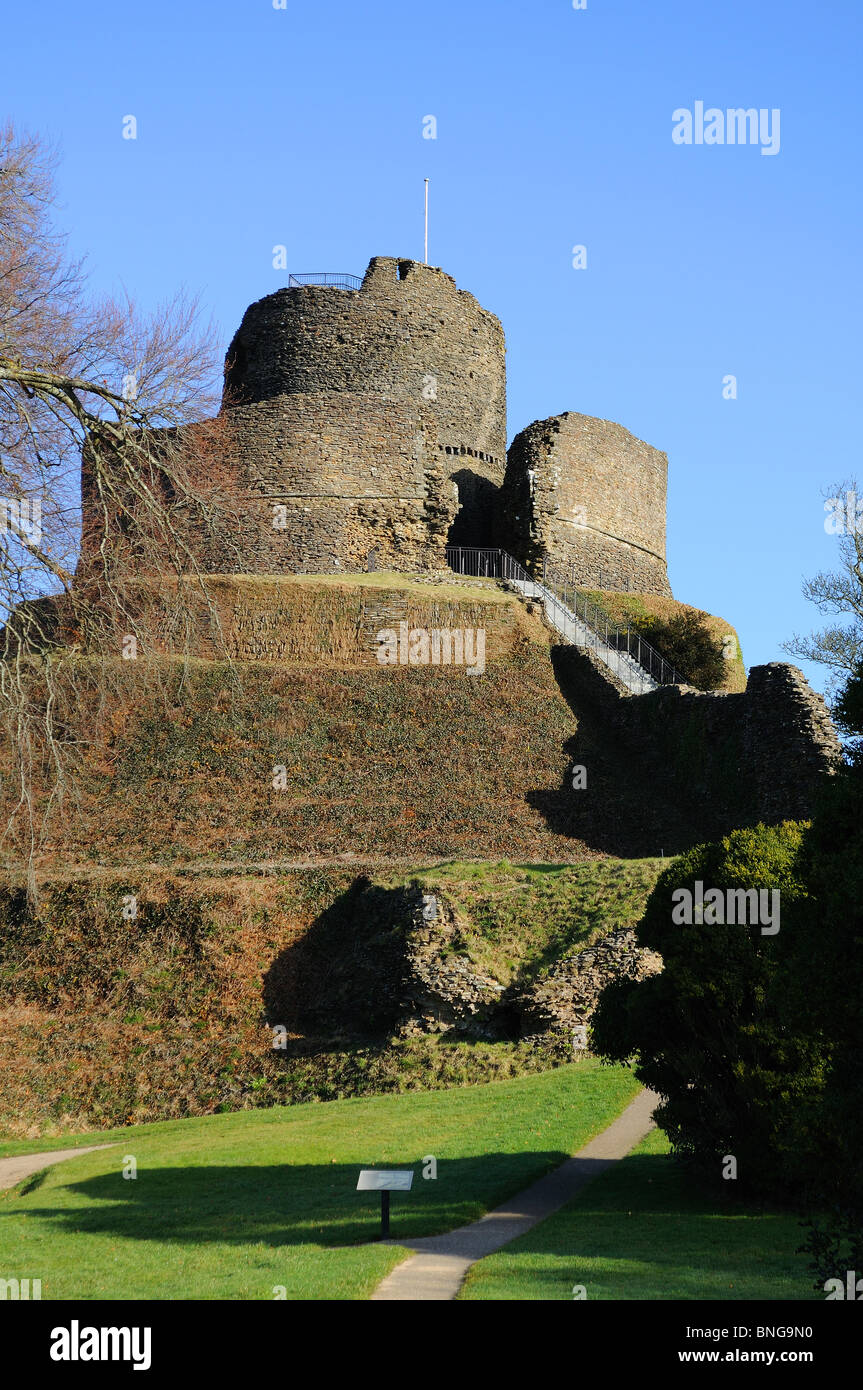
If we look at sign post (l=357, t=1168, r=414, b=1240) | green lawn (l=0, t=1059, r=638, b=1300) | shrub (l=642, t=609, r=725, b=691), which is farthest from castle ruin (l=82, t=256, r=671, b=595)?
sign post (l=357, t=1168, r=414, b=1240)

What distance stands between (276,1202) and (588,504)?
3734 centimetres

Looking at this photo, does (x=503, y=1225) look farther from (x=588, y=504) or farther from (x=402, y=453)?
(x=588, y=504)

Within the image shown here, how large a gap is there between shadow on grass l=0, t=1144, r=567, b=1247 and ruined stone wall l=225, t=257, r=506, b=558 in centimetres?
2896

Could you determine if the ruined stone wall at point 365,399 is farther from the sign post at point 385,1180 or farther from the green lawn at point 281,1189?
the sign post at point 385,1180

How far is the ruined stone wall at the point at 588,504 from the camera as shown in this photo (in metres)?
44.4

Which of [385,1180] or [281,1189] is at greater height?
[385,1180]

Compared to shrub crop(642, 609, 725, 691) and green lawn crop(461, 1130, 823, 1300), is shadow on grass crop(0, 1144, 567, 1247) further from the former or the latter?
shrub crop(642, 609, 725, 691)

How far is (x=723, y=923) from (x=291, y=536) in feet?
104

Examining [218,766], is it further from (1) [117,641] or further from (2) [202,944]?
(1) [117,641]

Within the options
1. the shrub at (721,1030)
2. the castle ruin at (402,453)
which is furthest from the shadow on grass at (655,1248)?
the castle ruin at (402,453)

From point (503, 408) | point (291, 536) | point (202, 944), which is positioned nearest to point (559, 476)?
point (503, 408)

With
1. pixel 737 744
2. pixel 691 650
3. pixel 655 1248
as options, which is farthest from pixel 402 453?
pixel 655 1248

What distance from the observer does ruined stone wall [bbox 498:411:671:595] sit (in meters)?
44.4

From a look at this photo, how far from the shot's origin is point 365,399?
44.8 metres
